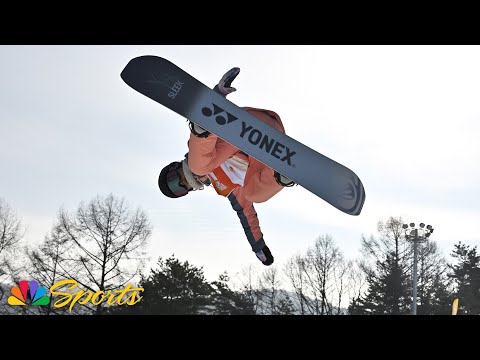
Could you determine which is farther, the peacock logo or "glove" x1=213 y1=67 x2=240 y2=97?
the peacock logo

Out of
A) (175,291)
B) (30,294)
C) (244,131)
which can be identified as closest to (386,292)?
(175,291)

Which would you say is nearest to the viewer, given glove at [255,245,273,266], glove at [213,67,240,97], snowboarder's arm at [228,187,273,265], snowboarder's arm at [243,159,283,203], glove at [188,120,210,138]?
glove at [213,67,240,97]

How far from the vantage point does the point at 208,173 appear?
10.7ft

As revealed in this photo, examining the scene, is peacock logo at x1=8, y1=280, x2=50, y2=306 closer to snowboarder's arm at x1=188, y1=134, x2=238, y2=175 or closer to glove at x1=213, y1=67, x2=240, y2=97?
snowboarder's arm at x1=188, y1=134, x2=238, y2=175

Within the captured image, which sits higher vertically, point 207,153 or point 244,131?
point 244,131

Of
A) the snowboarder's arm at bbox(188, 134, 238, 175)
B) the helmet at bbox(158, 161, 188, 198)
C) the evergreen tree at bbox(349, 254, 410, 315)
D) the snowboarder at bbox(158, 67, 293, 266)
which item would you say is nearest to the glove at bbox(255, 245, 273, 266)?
the snowboarder at bbox(158, 67, 293, 266)

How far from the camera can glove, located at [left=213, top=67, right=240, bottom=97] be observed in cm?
277

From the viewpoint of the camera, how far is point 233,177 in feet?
10.8

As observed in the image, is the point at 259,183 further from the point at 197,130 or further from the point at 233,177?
the point at 197,130

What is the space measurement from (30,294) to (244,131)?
14.8 ft

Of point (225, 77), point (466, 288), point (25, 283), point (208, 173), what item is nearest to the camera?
point (225, 77)
